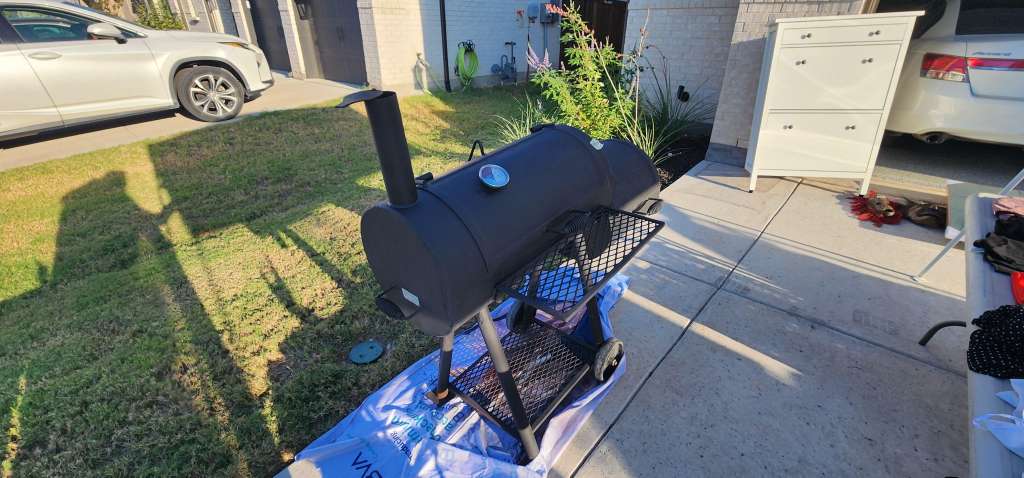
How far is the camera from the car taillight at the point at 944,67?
376cm

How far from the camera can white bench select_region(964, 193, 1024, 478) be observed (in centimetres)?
114

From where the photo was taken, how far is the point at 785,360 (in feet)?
7.14

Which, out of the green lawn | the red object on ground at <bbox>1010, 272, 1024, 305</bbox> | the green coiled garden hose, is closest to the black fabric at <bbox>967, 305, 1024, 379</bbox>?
the red object on ground at <bbox>1010, 272, 1024, 305</bbox>

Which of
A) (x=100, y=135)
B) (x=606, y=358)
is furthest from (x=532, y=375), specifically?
(x=100, y=135)

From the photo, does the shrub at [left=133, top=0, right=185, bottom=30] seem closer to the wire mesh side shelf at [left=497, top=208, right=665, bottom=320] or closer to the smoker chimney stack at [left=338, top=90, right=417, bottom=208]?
the smoker chimney stack at [left=338, top=90, right=417, bottom=208]

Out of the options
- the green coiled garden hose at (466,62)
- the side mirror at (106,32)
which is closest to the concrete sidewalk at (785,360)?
the side mirror at (106,32)

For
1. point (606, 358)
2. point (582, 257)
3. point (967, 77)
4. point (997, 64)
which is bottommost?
point (606, 358)

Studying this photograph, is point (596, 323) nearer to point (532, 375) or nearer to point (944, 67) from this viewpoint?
point (532, 375)

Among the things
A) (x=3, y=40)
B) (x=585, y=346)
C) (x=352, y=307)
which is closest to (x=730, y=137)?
(x=585, y=346)

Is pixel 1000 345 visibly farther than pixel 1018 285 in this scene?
No

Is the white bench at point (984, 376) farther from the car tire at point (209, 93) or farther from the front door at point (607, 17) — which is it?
the front door at point (607, 17)

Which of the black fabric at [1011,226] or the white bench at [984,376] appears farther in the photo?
the black fabric at [1011,226]

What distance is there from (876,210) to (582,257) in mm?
3356

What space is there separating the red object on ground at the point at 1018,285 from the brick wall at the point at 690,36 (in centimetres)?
399
